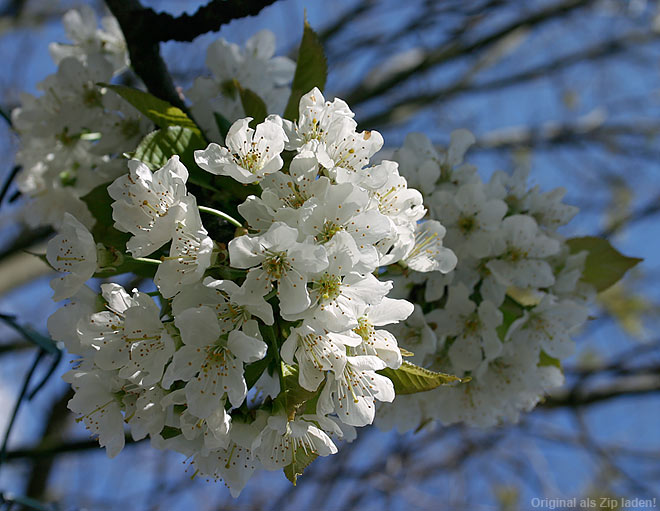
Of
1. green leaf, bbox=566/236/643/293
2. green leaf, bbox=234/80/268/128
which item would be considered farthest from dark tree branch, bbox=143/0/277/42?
green leaf, bbox=566/236/643/293

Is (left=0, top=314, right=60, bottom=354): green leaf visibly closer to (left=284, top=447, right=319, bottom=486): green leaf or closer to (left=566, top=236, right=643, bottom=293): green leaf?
(left=284, top=447, right=319, bottom=486): green leaf

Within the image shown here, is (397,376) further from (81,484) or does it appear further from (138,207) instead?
(81,484)

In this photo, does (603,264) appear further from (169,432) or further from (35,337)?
(35,337)

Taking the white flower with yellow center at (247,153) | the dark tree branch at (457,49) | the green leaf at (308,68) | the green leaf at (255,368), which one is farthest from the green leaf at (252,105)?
the dark tree branch at (457,49)

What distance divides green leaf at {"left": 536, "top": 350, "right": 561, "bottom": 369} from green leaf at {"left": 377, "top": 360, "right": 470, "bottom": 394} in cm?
52

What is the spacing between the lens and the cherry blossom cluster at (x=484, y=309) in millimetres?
1205

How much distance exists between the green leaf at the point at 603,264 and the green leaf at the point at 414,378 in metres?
0.66

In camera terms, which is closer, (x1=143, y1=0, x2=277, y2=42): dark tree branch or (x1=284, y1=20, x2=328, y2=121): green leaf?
(x1=143, y1=0, x2=277, y2=42): dark tree branch

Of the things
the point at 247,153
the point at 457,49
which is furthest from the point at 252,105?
the point at 457,49

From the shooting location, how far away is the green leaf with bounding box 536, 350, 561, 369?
1.35 m

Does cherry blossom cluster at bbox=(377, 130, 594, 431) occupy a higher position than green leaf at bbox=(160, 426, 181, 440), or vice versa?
green leaf at bbox=(160, 426, 181, 440)

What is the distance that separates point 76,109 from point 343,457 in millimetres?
3347

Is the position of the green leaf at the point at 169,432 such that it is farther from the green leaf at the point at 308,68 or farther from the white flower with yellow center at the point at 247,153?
the green leaf at the point at 308,68

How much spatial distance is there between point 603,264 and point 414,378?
28.5 inches
